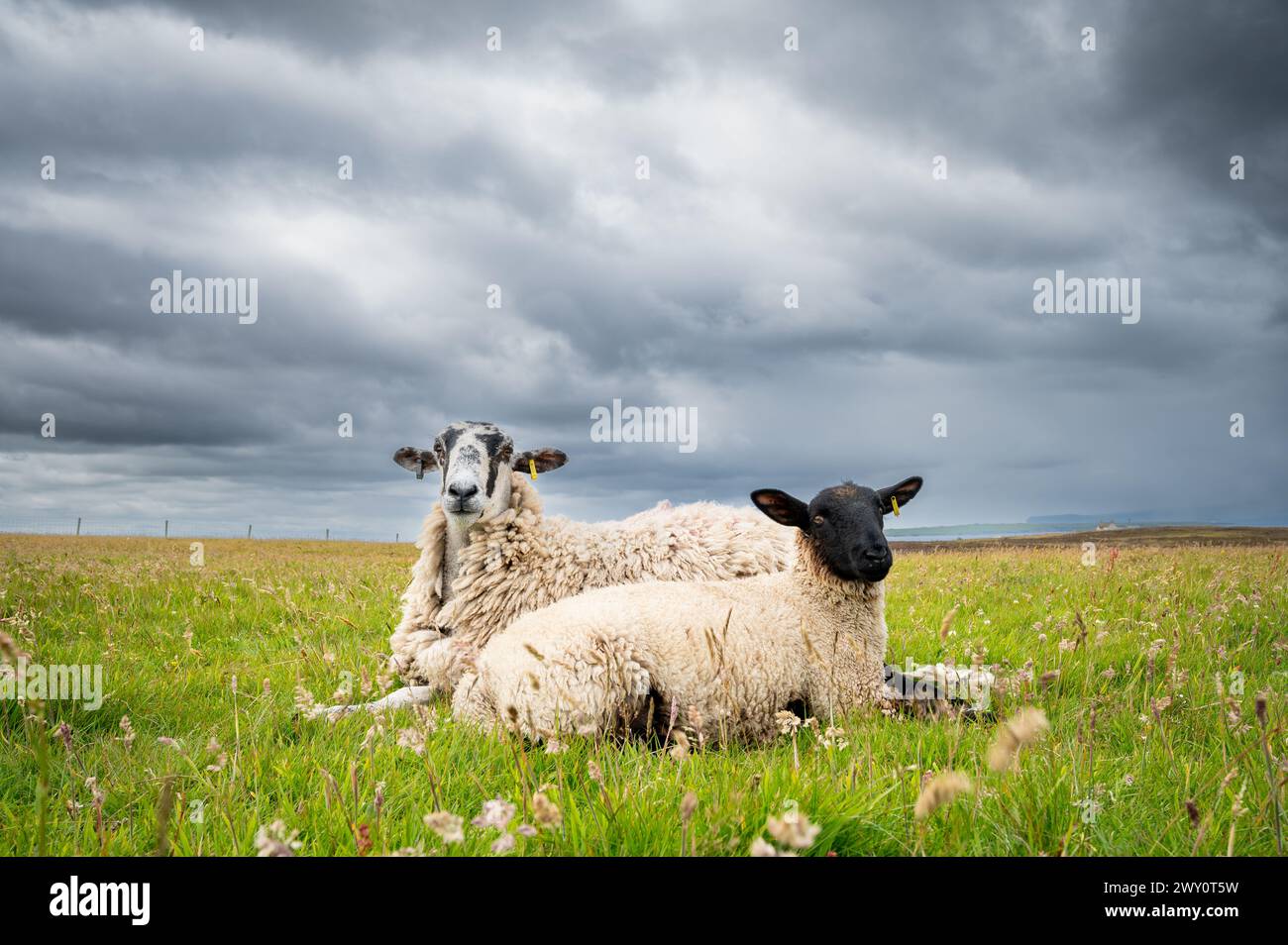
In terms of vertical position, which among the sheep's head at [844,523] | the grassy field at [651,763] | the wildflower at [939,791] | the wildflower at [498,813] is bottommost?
the grassy field at [651,763]

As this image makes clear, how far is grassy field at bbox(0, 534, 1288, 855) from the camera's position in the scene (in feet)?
9.24

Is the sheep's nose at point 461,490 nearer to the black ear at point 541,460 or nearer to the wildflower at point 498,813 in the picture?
Result: the black ear at point 541,460

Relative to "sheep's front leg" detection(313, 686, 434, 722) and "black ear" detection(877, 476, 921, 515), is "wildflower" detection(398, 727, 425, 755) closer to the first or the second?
"sheep's front leg" detection(313, 686, 434, 722)

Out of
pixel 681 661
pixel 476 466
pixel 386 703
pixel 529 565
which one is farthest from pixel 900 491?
pixel 386 703

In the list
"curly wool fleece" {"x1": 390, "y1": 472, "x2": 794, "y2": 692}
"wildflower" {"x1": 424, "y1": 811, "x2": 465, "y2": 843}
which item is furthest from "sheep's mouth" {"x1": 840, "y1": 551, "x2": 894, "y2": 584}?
"wildflower" {"x1": 424, "y1": 811, "x2": 465, "y2": 843}

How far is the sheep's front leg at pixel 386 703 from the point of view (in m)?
5.52

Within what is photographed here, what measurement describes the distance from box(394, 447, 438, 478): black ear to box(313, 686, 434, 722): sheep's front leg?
10.2ft

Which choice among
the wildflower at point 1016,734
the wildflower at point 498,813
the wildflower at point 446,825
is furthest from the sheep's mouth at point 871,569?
the wildflower at point 446,825

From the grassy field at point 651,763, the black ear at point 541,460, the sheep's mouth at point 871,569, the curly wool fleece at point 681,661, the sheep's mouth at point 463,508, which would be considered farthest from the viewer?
the black ear at point 541,460

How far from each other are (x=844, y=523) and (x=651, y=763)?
3027 mm

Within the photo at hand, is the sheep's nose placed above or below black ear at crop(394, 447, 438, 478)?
below

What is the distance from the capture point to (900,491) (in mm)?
6832

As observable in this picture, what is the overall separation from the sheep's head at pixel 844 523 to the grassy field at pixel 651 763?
1.21 metres
